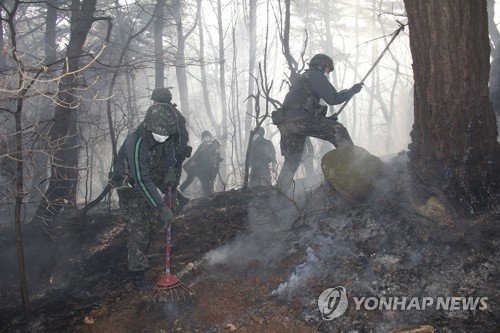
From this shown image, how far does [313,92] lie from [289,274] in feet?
8.83

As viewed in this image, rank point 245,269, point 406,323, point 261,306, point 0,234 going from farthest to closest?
point 0,234 < point 245,269 < point 261,306 < point 406,323

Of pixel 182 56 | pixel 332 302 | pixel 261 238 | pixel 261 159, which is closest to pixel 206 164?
pixel 261 159

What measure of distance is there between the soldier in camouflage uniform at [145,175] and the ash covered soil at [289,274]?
15.3 inches

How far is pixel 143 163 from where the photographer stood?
152 inches

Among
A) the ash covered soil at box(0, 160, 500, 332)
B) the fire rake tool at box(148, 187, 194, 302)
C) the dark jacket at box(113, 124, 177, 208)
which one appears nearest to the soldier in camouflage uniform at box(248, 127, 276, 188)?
the ash covered soil at box(0, 160, 500, 332)

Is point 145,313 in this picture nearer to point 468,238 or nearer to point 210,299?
point 210,299

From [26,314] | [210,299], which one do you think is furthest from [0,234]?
[210,299]

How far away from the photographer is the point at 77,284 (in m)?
4.29

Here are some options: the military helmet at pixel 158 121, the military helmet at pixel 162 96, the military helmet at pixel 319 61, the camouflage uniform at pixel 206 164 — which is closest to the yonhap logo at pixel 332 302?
the military helmet at pixel 158 121

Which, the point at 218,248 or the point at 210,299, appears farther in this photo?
the point at 218,248

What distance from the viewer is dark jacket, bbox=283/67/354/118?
4.88 meters

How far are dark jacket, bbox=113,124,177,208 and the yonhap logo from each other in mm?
Answer: 1919

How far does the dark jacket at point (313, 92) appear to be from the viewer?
488cm

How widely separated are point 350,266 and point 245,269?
3.57 feet
